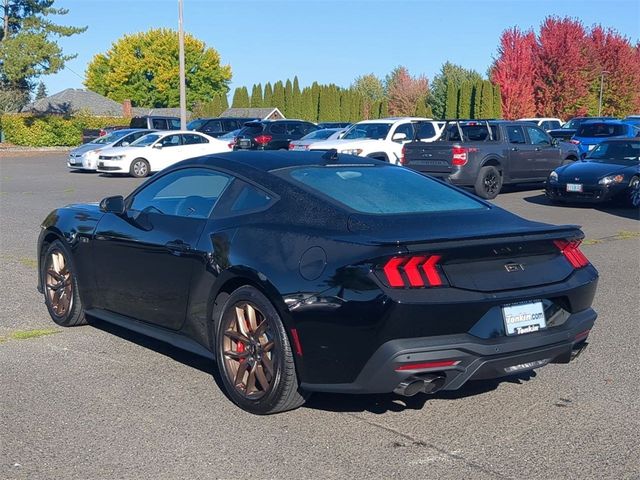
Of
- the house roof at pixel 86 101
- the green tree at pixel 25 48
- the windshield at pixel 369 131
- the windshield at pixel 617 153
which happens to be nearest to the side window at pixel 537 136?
the windshield at pixel 617 153

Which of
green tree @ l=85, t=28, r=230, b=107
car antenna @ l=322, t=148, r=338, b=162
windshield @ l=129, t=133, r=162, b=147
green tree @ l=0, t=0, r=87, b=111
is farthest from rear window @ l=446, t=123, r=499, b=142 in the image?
green tree @ l=85, t=28, r=230, b=107

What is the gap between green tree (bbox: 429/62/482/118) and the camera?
88588mm

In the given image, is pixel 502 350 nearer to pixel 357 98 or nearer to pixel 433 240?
A: pixel 433 240

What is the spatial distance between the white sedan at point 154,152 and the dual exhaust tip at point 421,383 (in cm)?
2307

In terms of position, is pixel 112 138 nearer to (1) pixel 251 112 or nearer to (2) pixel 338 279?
(2) pixel 338 279

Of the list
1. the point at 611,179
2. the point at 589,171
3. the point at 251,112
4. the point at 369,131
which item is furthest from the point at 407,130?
the point at 251,112

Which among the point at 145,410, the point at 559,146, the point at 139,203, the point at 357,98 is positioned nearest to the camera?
the point at 145,410

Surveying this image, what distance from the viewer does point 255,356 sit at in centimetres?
495

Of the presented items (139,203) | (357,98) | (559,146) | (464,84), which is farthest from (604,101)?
(139,203)

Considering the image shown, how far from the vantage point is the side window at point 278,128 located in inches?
1324

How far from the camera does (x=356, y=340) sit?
443 centimetres

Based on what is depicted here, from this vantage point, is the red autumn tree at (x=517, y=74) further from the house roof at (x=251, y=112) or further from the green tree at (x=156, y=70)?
the green tree at (x=156, y=70)

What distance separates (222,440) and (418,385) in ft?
3.57

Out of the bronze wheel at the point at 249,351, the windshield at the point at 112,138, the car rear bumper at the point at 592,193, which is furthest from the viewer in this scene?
the windshield at the point at 112,138
